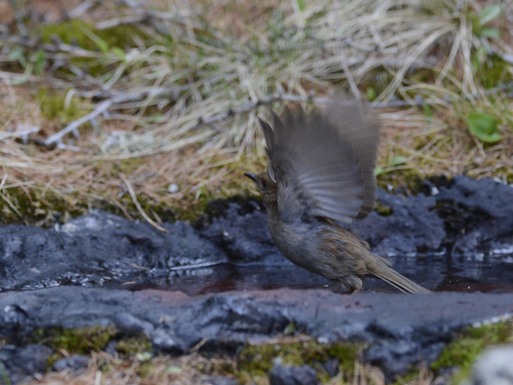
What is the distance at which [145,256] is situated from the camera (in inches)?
202

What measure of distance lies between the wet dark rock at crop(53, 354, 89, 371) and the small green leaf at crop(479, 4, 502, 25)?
5218mm

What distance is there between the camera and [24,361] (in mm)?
3340

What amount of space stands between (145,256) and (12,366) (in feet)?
6.07

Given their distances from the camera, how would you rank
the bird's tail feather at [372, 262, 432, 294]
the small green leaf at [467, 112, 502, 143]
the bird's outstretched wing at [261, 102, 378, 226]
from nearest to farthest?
the bird's outstretched wing at [261, 102, 378, 226] → the bird's tail feather at [372, 262, 432, 294] → the small green leaf at [467, 112, 502, 143]

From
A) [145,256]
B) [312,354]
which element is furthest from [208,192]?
[312,354]

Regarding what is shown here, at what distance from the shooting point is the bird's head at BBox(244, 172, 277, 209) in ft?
15.5

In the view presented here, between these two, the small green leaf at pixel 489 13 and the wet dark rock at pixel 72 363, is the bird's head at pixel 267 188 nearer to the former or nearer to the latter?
the wet dark rock at pixel 72 363

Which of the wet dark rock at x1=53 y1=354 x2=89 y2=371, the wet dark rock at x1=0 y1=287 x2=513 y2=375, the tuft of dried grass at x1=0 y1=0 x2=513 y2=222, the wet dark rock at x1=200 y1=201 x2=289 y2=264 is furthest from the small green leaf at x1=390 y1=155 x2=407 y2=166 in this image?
the wet dark rock at x1=53 y1=354 x2=89 y2=371

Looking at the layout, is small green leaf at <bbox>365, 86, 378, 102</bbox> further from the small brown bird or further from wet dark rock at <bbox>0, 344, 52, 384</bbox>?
wet dark rock at <bbox>0, 344, 52, 384</bbox>

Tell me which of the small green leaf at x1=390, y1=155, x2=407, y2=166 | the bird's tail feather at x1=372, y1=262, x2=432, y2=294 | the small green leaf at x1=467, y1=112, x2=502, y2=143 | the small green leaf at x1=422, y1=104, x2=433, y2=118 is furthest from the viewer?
the small green leaf at x1=422, y1=104, x2=433, y2=118

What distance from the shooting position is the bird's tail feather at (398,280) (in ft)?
14.9

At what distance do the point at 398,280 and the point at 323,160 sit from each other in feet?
3.31

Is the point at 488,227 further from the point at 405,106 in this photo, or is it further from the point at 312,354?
the point at 312,354

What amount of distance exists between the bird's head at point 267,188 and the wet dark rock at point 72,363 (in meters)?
1.72
